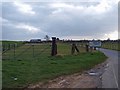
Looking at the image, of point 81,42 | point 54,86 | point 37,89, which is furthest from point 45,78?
point 81,42

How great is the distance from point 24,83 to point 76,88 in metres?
2.20

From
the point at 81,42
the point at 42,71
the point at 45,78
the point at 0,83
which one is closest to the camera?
the point at 0,83

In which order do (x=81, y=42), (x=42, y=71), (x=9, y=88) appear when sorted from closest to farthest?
(x=9, y=88) → (x=42, y=71) → (x=81, y=42)

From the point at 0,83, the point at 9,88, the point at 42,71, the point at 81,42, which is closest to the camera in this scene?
the point at 9,88

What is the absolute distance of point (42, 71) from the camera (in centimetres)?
1861

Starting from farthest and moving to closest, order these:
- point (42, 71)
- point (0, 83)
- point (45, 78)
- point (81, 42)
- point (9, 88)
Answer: point (81, 42) → point (42, 71) → point (45, 78) → point (0, 83) → point (9, 88)

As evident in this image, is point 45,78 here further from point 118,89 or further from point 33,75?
point 118,89

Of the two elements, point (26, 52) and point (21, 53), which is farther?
point (26, 52)

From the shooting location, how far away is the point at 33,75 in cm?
1675

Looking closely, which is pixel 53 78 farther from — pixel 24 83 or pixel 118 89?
pixel 118 89

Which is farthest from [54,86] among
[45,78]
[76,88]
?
[45,78]

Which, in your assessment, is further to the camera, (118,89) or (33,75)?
(33,75)

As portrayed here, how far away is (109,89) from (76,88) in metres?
1.34

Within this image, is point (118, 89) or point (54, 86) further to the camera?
point (54, 86)
